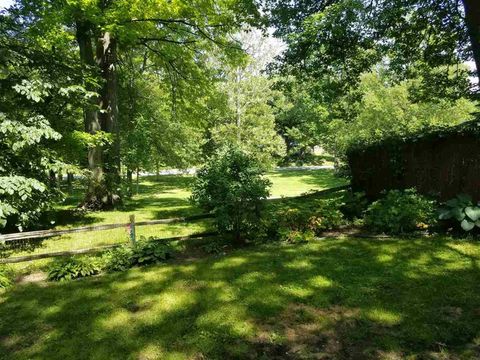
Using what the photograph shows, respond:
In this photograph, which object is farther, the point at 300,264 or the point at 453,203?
the point at 453,203

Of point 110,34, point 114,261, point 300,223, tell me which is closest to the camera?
point 114,261

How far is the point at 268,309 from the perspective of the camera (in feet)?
20.0

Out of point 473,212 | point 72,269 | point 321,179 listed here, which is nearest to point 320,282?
point 473,212

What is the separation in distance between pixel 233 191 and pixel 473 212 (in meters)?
5.84

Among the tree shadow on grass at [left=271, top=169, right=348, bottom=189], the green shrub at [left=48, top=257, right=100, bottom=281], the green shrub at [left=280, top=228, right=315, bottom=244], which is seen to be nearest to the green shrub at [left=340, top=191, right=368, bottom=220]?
the green shrub at [left=280, top=228, right=315, bottom=244]

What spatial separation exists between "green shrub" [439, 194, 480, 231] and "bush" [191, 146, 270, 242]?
4519 millimetres

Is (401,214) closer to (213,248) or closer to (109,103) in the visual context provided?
(213,248)

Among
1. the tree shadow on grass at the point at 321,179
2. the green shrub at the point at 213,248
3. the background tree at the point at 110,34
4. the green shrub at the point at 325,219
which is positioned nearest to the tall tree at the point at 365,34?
the background tree at the point at 110,34

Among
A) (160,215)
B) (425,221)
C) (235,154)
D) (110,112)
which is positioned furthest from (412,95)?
(110,112)

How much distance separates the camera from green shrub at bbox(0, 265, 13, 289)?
25.8 feet

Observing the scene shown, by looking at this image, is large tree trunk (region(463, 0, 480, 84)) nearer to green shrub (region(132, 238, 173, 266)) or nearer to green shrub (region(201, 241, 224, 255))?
green shrub (region(201, 241, 224, 255))

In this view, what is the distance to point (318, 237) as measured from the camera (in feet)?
33.9

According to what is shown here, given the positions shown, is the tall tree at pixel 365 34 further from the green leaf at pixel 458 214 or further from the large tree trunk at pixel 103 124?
the large tree trunk at pixel 103 124

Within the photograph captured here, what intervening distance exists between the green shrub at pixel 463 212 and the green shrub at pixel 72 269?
842 cm
